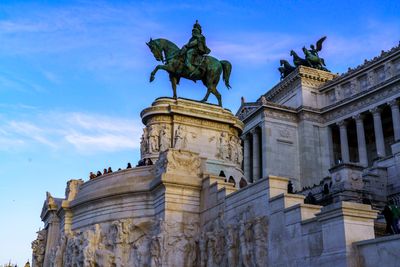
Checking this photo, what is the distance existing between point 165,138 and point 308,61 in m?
41.2

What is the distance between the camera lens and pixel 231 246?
1902 cm

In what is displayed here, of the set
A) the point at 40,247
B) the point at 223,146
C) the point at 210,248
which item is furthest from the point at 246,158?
the point at 210,248

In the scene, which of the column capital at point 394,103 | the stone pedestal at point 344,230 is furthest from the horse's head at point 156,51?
the column capital at point 394,103

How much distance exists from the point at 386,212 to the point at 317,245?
269cm

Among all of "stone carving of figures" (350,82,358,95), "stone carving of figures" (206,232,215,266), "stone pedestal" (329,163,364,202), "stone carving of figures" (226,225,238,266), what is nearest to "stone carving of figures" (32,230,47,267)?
"stone carving of figures" (206,232,215,266)

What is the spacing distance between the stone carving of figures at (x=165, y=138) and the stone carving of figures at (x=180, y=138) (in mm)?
492

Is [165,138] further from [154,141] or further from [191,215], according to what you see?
[191,215]

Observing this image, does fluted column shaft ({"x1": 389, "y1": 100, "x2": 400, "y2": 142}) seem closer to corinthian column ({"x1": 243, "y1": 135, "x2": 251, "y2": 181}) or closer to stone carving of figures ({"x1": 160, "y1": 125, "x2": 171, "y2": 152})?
corinthian column ({"x1": 243, "y1": 135, "x2": 251, "y2": 181})

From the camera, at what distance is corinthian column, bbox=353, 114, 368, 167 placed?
5425cm

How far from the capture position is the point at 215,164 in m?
28.2

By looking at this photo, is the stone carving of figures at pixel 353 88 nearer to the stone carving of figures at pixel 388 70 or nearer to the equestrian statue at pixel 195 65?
the stone carving of figures at pixel 388 70

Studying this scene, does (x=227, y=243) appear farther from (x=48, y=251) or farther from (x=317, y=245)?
(x=48, y=251)

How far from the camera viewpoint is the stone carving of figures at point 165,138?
1140 inches

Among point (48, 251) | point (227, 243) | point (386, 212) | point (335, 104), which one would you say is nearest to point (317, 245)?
point (386, 212)
